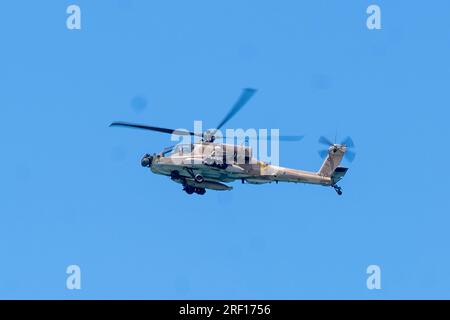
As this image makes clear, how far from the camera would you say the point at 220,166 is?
246 feet

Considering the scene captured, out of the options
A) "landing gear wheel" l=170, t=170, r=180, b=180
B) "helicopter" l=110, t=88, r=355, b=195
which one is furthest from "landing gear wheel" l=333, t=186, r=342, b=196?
"landing gear wheel" l=170, t=170, r=180, b=180

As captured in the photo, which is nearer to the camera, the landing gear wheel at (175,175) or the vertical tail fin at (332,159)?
the landing gear wheel at (175,175)

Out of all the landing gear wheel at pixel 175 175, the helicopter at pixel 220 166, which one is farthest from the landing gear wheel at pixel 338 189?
the landing gear wheel at pixel 175 175

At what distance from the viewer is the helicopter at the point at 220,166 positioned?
7500cm

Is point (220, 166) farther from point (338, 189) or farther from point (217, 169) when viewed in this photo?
point (338, 189)

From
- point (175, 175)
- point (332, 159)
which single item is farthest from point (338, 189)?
point (175, 175)

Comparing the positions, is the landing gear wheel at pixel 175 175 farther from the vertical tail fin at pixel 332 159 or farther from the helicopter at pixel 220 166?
the vertical tail fin at pixel 332 159

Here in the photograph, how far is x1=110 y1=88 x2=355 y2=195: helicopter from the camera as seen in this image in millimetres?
75000

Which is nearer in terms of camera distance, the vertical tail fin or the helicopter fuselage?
the helicopter fuselage

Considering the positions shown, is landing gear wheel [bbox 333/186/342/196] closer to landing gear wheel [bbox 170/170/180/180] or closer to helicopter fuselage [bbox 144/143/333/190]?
helicopter fuselage [bbox 144/143/333/190]
